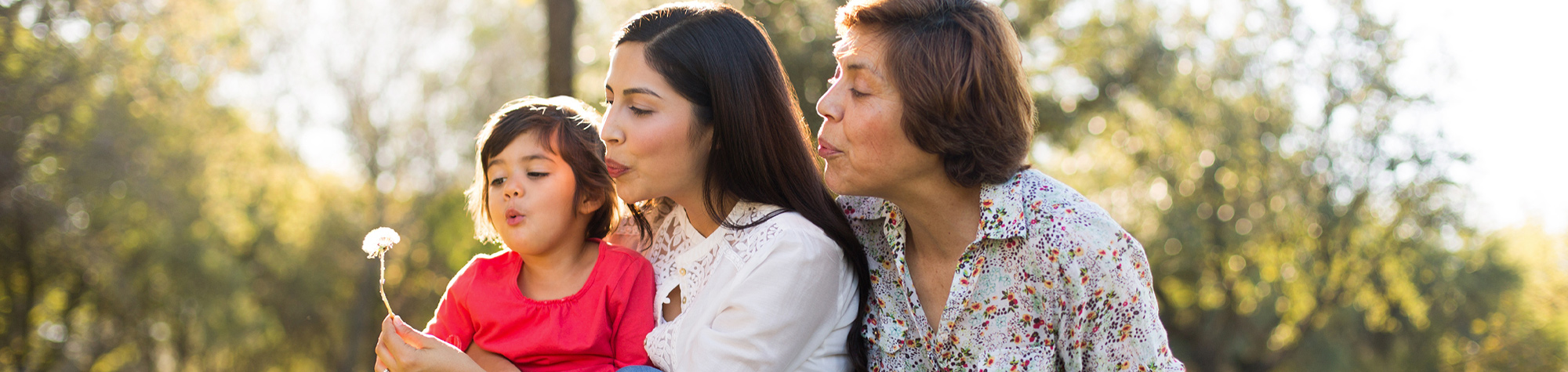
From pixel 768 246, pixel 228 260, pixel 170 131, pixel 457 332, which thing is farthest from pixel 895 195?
pixel 228 260

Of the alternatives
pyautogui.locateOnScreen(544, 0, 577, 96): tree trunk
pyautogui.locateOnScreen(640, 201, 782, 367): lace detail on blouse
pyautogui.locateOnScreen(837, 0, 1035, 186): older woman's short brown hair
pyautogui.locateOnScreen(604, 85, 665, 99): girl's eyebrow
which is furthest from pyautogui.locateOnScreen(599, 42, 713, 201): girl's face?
pyautogui.locateOnScreen(544, 0, 577, 96): tree trunk

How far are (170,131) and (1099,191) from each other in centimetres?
1405

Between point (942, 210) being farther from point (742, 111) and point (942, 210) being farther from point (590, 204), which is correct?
point (590, 204)

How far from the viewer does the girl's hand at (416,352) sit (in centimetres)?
249

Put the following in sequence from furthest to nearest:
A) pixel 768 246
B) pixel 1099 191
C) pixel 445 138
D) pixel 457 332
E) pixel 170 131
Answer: pixel 445 138, pixel 1099 191, pixel 170 131, pixel 457 332, pixel 768 246

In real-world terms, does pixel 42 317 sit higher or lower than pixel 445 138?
lower

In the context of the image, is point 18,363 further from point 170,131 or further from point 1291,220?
point 1291,220

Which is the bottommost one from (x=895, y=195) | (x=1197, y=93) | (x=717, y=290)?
(x=1197, y=93)

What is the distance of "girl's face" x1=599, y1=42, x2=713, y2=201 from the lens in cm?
245

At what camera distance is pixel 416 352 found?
8.21 ft

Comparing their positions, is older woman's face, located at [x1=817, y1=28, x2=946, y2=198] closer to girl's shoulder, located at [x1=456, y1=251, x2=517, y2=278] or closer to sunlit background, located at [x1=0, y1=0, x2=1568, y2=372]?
girl's shoulder, located at [x1=456, y1=251, x2=517, y2=278]

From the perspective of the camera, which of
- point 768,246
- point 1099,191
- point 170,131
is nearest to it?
point 768,246

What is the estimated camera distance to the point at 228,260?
18.4 metres

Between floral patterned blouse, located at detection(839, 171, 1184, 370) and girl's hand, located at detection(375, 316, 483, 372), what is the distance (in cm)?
103
